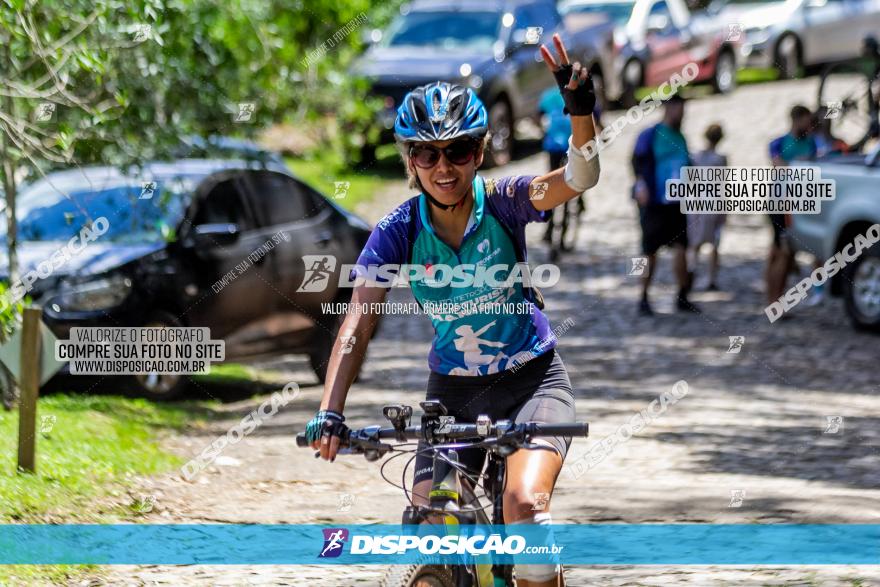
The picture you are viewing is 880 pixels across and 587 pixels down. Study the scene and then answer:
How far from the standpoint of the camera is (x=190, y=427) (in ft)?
37.2

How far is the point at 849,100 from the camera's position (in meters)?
18.0

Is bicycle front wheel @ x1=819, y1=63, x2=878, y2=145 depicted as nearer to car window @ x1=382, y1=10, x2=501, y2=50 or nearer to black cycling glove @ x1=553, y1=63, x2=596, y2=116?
car window @ x1=382, y1=10, x2=501, y2=50

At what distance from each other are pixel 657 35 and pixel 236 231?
16692 mm

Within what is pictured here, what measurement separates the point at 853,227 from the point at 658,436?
4.73m

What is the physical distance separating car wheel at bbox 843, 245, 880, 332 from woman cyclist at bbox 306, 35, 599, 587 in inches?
387

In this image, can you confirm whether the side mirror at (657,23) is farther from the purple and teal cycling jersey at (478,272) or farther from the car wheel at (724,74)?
the purple and teal cycling jersey at (478,272)

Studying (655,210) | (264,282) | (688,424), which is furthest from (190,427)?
(655,210)

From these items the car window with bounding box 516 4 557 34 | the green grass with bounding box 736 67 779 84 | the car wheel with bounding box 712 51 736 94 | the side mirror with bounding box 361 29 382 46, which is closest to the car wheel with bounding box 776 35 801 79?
the car wheel with bounding box 712 51 736 94

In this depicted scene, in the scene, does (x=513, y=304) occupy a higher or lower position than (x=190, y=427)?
lower

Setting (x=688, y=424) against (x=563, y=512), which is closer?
(x=563, y=512)

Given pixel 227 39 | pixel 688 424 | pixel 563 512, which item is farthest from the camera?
pixel 227 39

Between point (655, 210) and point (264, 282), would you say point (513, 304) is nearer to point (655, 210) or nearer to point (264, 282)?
point (264, 282)

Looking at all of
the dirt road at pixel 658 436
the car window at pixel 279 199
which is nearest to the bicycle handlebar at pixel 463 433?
the dirt road at pixel 658 436

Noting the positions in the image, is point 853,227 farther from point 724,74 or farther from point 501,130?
point 724,74
